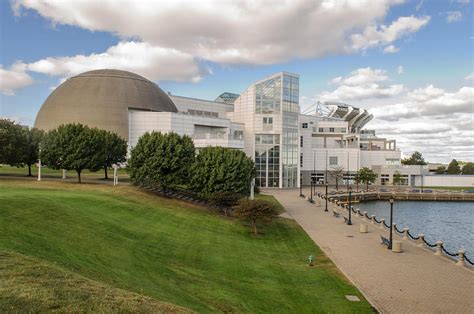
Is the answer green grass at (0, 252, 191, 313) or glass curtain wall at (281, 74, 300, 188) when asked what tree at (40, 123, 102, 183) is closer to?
green grass at (0, 252, 191, 313)

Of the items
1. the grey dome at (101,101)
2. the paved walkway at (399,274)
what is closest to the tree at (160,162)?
the paved walkway at (399,274)

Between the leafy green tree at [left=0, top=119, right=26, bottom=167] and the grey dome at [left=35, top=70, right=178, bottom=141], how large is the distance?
41.3 m

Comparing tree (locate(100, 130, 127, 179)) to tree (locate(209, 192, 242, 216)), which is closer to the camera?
tree (locate(209, 192, 242, 216))

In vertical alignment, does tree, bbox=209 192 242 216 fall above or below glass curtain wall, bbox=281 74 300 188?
below

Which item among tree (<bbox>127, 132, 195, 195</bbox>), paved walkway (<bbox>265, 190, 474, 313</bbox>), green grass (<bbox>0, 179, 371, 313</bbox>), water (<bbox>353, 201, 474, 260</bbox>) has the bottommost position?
water (<bbox>353, 201, 474, 260</bbox>)

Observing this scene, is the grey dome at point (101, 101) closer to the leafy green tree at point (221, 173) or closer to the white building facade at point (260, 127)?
the white building facade at point (260, 127)

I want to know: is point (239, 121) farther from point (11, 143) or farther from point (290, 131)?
point (11, 143)

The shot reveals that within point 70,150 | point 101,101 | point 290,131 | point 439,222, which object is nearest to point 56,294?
point 70,150

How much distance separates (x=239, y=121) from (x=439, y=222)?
48.2 metres

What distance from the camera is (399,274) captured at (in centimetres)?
2200

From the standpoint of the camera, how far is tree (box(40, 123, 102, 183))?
4783 centimetres

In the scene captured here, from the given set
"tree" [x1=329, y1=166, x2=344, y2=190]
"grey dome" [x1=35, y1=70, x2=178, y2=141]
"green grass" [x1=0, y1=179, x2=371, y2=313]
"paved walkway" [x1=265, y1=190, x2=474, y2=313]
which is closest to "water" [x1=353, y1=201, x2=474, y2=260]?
"paved walkway" [x1=265, y1=190, x2=474, y2=313]

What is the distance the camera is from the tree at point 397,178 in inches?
4234

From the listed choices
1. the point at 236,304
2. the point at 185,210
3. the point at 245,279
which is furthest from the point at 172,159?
the point at 236,304
